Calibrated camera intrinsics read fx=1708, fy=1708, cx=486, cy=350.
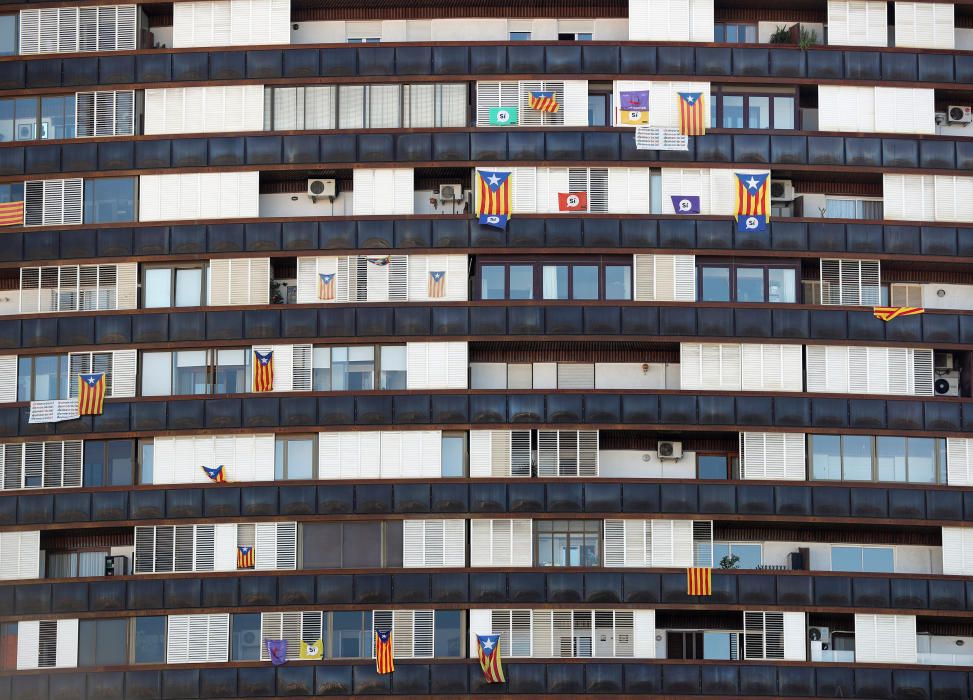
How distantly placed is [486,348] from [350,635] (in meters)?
13.3

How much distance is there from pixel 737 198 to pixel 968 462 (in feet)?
48.3

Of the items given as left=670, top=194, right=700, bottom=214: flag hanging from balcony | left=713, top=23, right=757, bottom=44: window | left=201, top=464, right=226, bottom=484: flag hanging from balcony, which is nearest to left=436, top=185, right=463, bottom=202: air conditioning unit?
left=670, top=194, right=700, bottom=214: flag hanging from balcony

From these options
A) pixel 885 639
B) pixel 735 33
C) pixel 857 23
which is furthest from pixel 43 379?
pixel 857 23

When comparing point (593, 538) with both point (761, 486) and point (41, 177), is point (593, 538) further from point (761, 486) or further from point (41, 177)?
point (41, 177)

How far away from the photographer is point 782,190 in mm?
74062

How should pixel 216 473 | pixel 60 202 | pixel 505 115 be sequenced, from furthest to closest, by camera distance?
pixel 60 202 < pixel 505 115 < pixel 216 473

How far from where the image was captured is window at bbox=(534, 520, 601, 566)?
70812 millimetres

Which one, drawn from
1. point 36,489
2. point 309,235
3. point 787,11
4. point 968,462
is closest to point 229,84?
point 309,235

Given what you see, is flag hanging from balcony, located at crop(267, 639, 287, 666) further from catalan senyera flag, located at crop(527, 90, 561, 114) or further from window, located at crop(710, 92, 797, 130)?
window, located at crop(710, 92, 797, 130)

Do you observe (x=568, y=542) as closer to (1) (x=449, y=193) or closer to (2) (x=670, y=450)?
(2) (x=670, y=450)

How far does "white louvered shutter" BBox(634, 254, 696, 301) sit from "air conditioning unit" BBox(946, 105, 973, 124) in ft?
44.6

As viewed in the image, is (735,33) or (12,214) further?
(735,33)

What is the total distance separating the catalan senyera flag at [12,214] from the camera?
74.3 m

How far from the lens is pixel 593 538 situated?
233ft
